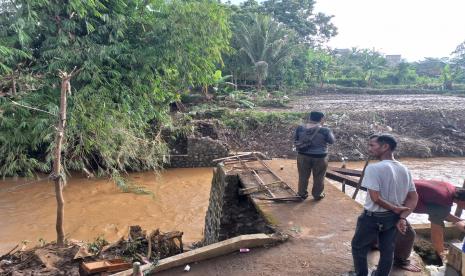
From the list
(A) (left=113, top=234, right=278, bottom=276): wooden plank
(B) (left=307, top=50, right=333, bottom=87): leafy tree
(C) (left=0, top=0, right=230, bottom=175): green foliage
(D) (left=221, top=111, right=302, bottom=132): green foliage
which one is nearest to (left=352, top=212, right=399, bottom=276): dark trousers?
(A) (left=113, top=234, right=278, bottom=276): wooden plank

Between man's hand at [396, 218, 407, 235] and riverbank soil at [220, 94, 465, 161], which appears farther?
riverbank soil at [220, 94, 465, 161]

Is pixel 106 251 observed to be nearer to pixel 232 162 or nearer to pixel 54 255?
pixel 54 255

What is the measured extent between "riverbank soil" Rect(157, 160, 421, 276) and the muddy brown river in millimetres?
3940

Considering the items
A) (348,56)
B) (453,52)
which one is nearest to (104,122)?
(348,56)

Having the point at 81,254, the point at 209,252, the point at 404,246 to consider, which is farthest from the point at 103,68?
the point at 404,246

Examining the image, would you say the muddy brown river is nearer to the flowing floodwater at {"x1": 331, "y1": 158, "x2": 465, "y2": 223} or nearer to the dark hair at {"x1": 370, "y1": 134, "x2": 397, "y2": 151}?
the flowing floodwater at {"x1": 331, "y1": 158, "x2": 465, "y2": 223}

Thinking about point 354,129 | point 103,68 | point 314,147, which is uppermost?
point 103,68

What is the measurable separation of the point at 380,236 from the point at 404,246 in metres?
0.63

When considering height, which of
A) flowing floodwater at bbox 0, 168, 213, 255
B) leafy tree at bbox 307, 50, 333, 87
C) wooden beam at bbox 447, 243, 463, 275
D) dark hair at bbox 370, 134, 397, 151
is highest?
leafy tree at bbox 307, 50, 333, 87

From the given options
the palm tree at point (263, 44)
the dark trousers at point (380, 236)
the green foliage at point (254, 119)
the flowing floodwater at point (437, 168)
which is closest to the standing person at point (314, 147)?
the dark trousers at point (380, 236)

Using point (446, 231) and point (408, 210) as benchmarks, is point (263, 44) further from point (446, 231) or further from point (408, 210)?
point (408, 210)

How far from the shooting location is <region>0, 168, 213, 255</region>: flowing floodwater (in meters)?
9.18

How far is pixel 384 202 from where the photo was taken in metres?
3.59

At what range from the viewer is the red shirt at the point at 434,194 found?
15.2 feet
